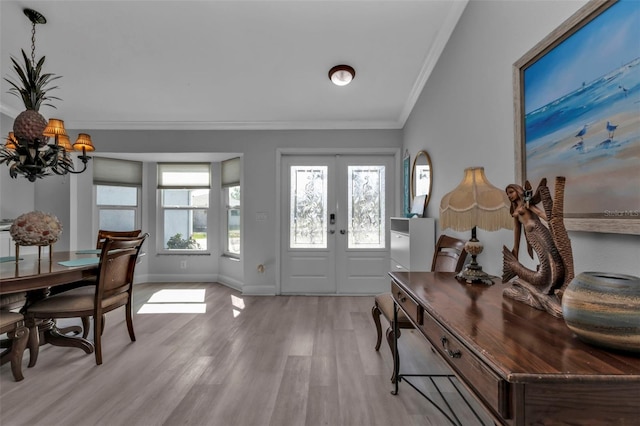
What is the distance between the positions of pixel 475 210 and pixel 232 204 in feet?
13.4

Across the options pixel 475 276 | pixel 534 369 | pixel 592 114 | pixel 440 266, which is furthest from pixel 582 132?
pixel 440 266

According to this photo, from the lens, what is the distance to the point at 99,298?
222cm

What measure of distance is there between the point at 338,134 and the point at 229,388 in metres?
3.39

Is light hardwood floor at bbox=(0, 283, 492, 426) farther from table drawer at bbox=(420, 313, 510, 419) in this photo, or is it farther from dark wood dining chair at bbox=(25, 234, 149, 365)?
table drawer at bbox=(420, 313, 510, 419)

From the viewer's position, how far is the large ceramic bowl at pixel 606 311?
2.19ft

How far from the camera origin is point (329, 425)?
157 cm

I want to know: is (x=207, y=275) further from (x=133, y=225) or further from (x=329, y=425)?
(x=329, y=425)

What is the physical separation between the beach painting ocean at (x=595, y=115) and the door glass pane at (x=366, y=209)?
288 centimetres

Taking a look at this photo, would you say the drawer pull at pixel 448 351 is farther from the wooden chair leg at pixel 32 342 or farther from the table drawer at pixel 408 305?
the wooden chair leg at pixel 32 342

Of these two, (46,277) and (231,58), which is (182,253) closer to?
(46,277)

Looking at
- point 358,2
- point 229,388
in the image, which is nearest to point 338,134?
point 358,2

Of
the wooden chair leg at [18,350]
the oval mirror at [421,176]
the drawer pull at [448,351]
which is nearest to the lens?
the drawer pull at [448,351]

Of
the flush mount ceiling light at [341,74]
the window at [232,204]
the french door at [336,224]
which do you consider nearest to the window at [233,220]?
the window at [232,204]

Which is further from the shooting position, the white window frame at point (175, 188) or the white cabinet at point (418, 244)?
the white window frame at point (175, 188)
